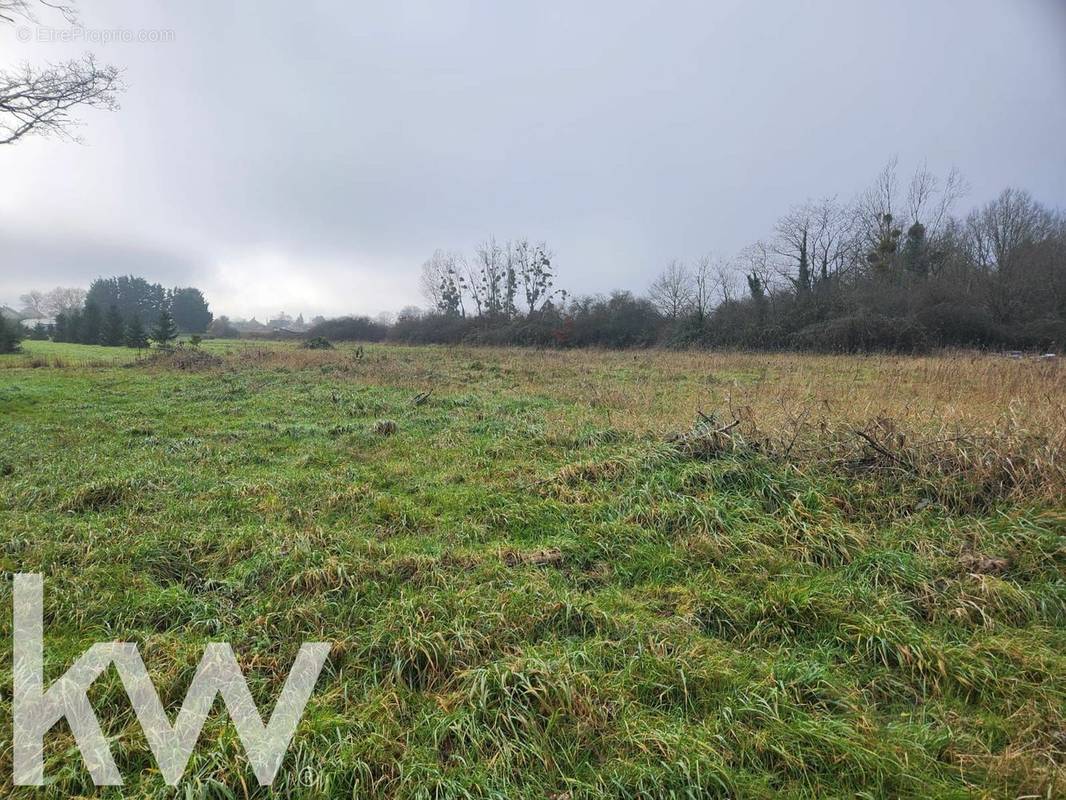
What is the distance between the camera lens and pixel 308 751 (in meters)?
2.15

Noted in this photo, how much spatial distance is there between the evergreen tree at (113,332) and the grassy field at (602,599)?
165ft

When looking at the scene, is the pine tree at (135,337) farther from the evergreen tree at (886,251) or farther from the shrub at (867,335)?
the evergreen tree at (886,251)

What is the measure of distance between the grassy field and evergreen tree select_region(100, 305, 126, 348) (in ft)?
165

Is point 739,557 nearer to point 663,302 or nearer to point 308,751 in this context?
point 308,751

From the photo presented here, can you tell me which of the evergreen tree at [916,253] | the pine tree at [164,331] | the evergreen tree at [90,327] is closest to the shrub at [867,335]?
the evergreen tree at [916,253]

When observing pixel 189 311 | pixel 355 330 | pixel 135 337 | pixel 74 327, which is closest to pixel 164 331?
pixel 135 337

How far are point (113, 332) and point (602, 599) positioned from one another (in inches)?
2345

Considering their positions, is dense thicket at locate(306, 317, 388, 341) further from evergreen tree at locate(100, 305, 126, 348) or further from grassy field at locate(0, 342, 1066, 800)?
grassy field at locate(0, 342, 1066, 800)

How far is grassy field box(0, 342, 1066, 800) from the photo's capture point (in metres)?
2.11

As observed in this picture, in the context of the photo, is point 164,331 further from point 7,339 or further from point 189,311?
point 189,311

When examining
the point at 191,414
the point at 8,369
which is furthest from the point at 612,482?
the point at 8,369

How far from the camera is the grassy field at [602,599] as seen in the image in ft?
6.91

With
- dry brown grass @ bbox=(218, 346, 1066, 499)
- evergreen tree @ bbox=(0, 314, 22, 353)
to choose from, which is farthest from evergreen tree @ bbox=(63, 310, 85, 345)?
dry brown grass @ bbox=(218, 346, 1066, 499)

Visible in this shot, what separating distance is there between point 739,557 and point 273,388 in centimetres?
1499
